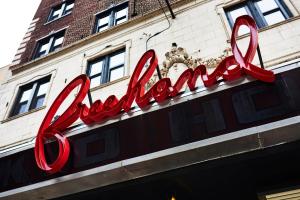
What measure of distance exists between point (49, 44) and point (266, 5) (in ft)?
39.0

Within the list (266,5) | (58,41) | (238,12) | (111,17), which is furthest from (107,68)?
(266,5)

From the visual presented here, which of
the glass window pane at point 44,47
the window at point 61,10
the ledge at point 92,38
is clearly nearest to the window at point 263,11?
the ledge at point 92,38

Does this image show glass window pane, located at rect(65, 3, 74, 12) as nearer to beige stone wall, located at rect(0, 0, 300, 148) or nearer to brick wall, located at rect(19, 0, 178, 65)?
brick wall, located at rect(19, 0, 178, 65)

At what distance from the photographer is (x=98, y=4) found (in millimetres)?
17406

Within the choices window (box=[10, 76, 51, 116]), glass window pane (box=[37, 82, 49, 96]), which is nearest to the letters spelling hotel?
window (box=[10, 76, 51, 116])

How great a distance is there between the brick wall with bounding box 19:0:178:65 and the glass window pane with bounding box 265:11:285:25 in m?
5.02

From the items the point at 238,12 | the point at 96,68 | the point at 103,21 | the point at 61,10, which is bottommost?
the point at 96,68

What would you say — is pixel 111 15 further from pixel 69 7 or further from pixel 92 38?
pixel 69 7

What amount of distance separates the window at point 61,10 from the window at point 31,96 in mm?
6093

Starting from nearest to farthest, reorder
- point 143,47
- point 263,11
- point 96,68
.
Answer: point 263,11
point 143,47
point 96,68

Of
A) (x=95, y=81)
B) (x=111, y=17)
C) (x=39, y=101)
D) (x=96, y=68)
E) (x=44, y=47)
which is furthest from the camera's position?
(x=44, y=47)

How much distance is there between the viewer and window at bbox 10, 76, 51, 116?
45.0ft

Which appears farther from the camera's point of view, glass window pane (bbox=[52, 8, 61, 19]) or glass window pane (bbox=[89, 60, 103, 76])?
glass window pane (bbox=[52, 8, 61, 19])

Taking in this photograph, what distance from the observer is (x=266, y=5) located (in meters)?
11.5
